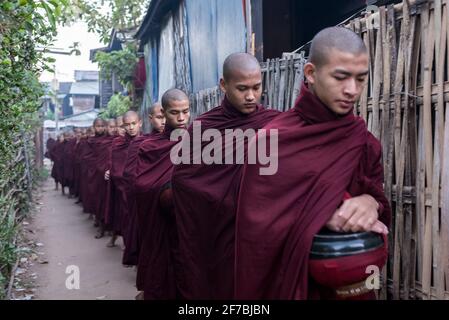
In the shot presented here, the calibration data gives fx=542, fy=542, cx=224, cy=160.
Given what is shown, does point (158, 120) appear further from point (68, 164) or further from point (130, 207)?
point (68, 164)

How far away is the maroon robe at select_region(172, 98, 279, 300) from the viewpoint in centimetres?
287

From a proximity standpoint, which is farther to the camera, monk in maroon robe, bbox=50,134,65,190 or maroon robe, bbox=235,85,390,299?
monk in maroon robe, bbox=50,134,65,190

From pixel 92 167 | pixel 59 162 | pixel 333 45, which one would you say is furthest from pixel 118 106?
pixel 333 45

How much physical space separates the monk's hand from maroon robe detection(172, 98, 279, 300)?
0.81m

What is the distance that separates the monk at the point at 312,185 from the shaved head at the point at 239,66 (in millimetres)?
1185

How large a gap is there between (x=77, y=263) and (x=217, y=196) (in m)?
4.42

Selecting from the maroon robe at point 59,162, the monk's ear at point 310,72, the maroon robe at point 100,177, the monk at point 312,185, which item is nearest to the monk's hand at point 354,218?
the monk at point 312,185

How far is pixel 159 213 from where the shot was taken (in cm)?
428

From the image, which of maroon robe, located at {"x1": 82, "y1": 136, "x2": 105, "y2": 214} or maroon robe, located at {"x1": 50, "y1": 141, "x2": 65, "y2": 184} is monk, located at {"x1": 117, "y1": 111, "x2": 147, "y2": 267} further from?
maroon robe, located at {"x1": 50, "y1": 141, "x2": 65, "y2": 184}

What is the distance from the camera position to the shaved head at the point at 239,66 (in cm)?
346

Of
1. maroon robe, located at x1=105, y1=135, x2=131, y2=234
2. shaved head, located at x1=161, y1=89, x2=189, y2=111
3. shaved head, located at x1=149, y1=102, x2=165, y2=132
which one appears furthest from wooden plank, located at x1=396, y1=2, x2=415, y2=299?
maroon robe, located at x1=105, y1=135, x2=131, y2=234

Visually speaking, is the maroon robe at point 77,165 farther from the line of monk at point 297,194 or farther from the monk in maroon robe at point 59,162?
the line of monk at point 297,194
